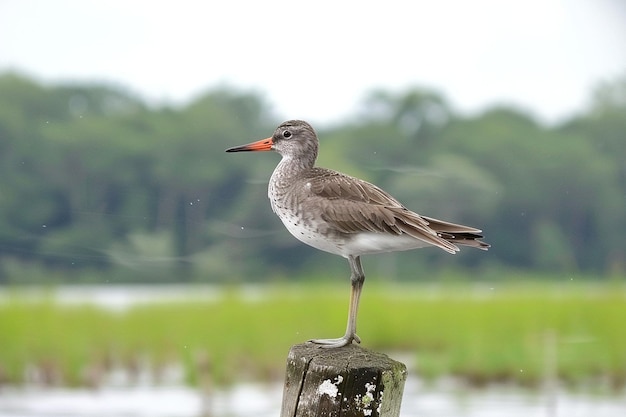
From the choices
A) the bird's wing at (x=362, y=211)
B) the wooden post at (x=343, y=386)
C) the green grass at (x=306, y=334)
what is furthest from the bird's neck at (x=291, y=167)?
the green grass at (x=306, y=334)

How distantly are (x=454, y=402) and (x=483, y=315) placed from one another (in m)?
3.73

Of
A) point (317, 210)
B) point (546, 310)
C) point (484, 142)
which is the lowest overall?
point (546, 310)

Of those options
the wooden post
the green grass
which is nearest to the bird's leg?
the wooden post

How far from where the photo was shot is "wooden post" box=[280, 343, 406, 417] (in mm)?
3385

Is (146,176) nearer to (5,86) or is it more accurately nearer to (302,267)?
(302,267)

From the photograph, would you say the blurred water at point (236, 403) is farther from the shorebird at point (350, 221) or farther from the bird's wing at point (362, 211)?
the bird's wing at point (362, 211)

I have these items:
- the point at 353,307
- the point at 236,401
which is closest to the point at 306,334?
the point at 236,401

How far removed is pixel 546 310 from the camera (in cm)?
1753

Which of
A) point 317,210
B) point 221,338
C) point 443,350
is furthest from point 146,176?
point 317,210

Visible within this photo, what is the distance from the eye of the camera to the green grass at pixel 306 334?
47.2 ft

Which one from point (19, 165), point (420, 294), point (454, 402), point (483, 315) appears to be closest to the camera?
point (454, 402)

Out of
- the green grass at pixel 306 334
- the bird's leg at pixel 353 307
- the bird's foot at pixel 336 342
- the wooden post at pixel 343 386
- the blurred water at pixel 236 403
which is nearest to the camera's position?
the wooden post at pixel 343 386

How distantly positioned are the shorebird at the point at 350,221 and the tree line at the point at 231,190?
12034 mm

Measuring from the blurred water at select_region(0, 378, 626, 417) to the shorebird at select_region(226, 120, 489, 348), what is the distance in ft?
30.3
